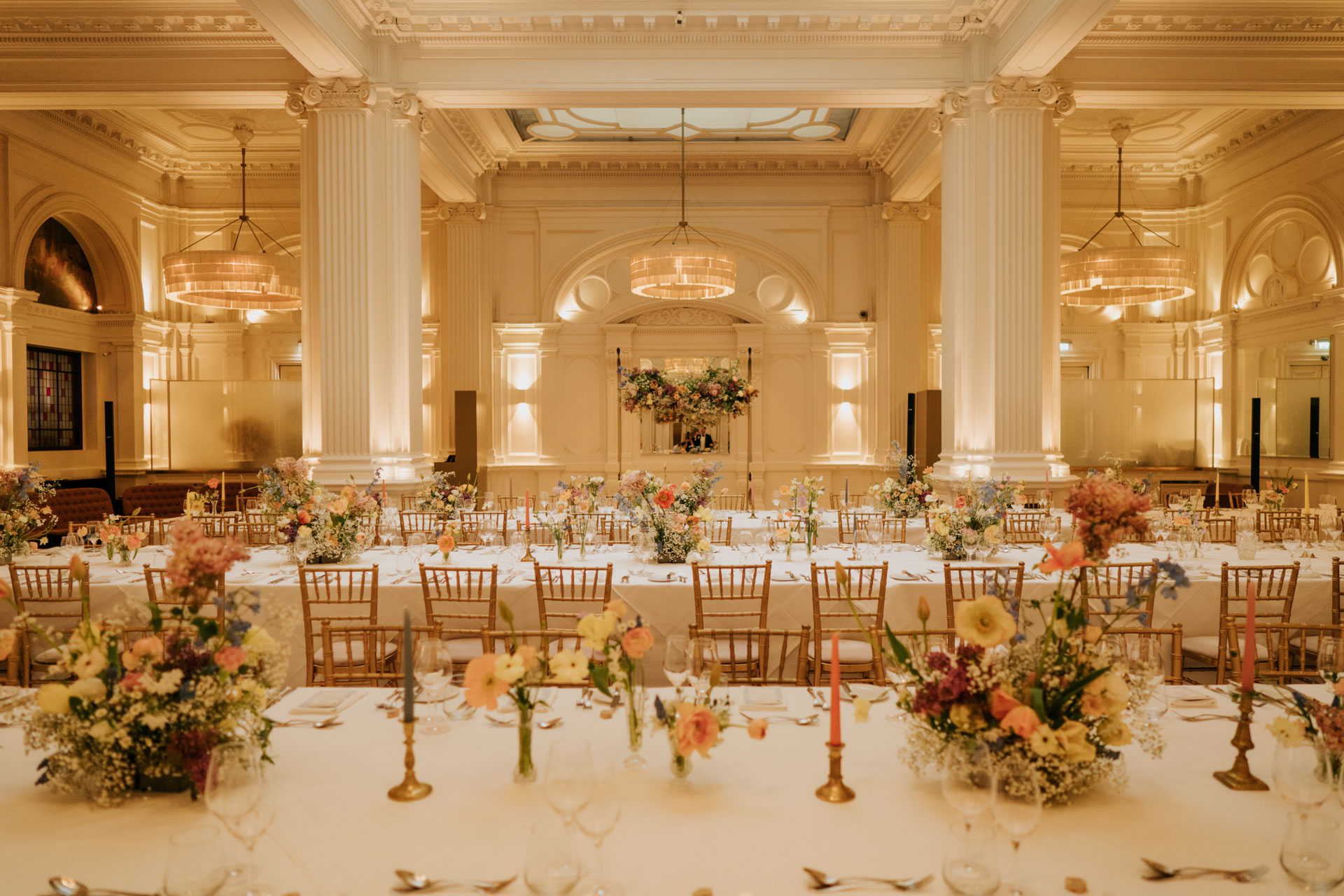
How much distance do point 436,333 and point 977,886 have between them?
1292 cm

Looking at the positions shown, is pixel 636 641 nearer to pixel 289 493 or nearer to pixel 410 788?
pixel 410 788

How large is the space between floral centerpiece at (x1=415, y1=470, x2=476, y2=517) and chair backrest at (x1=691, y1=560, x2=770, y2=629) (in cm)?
315

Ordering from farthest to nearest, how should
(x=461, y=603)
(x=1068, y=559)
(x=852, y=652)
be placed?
(x=461, y=603) < (x=852, y=652) < (x=1068, y=559)

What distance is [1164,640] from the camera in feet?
15.6

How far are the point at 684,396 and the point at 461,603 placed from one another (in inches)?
291

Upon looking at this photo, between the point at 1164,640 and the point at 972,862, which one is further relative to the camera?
the point at 1164,640

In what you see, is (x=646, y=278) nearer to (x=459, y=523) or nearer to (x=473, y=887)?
(x=459, y=523)

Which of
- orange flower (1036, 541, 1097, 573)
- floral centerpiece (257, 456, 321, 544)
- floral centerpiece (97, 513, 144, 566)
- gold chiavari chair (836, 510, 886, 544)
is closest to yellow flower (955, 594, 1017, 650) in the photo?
orange flower (1036, 541, 1097, 573)

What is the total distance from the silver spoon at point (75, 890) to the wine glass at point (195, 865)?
0.24 metres

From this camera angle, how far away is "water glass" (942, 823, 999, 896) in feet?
5.24

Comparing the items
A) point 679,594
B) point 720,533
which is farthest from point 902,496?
point 679,594

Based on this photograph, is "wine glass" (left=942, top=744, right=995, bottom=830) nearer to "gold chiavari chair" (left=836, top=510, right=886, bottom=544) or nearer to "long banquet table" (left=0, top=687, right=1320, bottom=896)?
"long banquet table" (left=0, top=687, right=1320, bottom=896)

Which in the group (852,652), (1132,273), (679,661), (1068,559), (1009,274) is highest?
(1132,273)

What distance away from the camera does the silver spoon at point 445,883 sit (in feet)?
5.56
